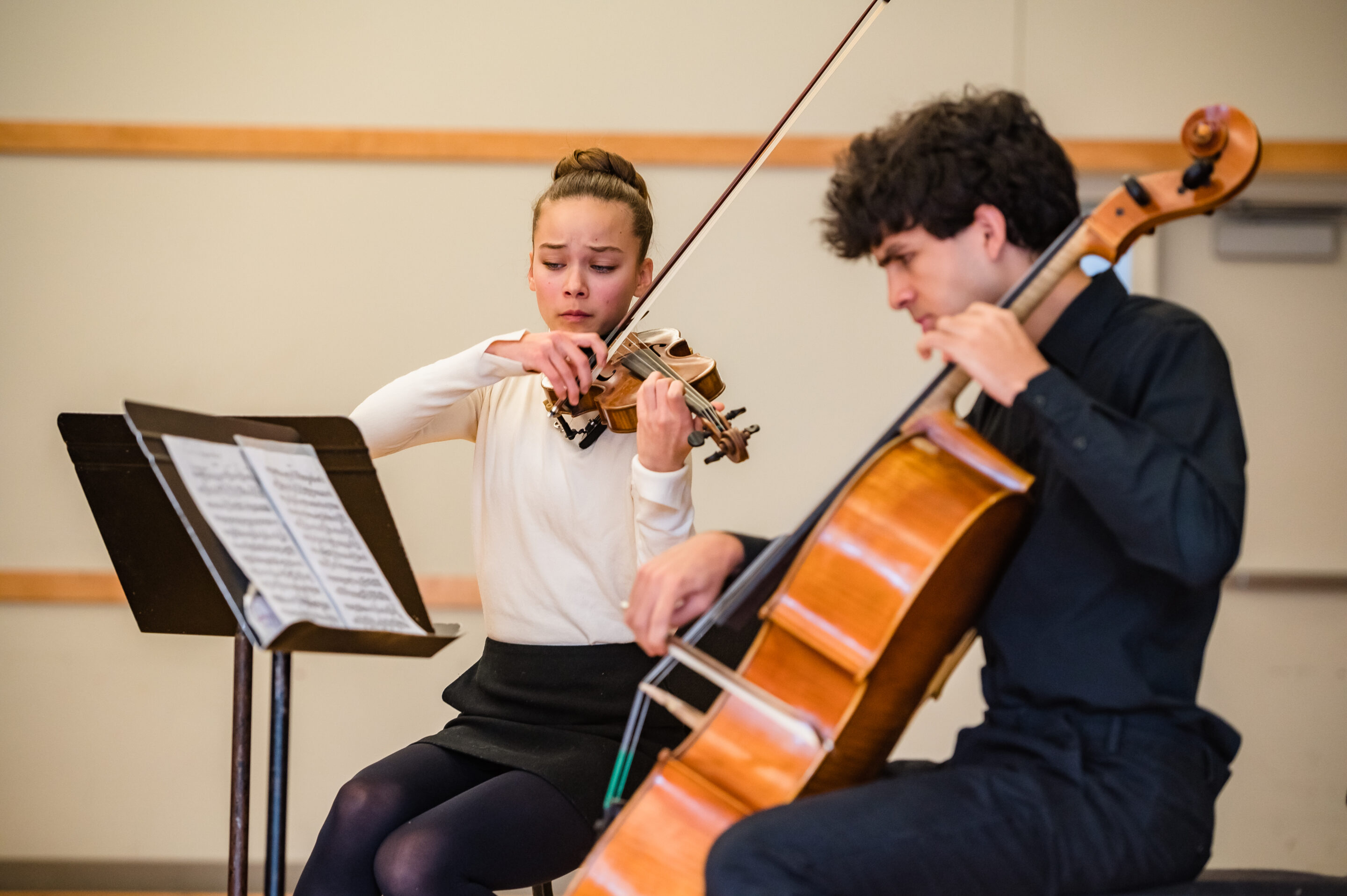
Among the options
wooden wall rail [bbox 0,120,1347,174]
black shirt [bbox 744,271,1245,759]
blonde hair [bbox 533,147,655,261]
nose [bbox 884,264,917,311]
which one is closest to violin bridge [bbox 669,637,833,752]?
black shirt [bbox 744,271,1245,759]

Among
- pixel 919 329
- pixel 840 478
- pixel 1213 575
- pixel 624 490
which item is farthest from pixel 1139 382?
pixel 919 329

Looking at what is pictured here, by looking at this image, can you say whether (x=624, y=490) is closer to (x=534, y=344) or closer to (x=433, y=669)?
(x=534, y=344)

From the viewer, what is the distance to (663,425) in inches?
59.9

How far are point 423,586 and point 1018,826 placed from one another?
2058 millimetres

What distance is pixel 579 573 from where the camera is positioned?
164 cm

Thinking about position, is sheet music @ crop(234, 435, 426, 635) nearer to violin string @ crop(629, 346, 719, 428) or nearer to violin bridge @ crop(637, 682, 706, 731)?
violin bridge @ crop(637, 682, 706, 731)

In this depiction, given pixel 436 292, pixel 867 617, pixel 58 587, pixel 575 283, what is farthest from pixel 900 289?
pixel 58 587

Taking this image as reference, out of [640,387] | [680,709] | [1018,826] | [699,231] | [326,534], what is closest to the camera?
[1018,826]

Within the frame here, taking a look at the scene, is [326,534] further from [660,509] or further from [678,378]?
[678,378]

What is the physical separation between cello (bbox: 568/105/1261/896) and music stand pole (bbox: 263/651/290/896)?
0.44m

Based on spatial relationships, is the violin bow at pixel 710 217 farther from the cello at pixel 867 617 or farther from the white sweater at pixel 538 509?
the cello at pixel 867 617

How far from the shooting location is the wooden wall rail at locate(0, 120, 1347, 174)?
280cm

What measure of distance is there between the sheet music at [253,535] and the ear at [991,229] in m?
0.83

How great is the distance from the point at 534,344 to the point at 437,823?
2.22 ft
